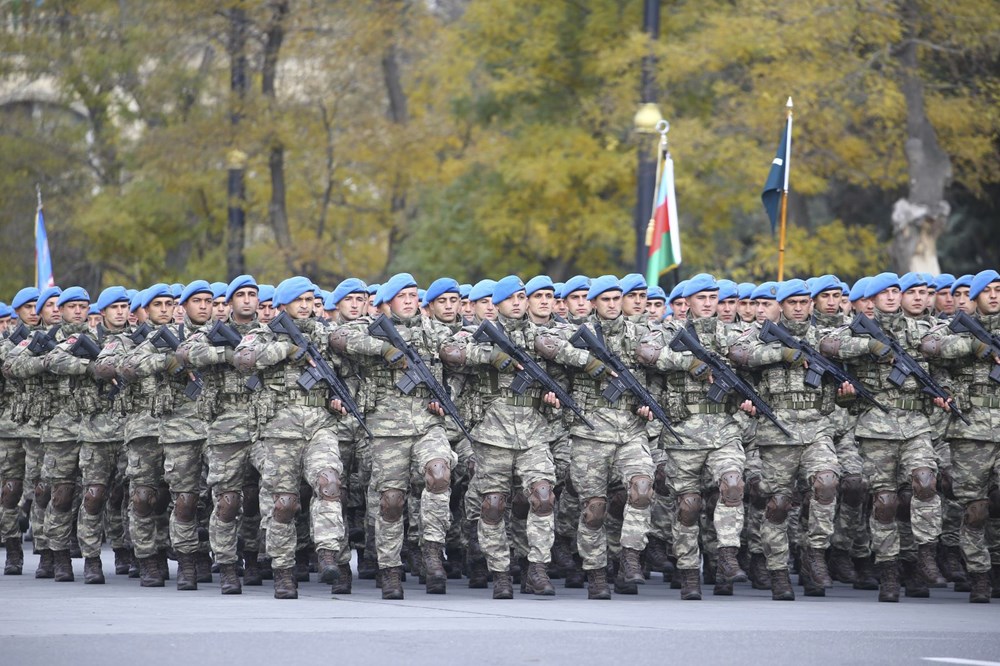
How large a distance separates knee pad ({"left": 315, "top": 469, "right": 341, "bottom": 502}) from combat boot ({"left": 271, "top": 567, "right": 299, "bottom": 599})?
55 cm

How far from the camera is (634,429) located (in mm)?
12578

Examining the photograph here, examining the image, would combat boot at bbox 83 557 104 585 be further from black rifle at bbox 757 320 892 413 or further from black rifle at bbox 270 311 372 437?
black rifle at bbox 757 320 892 413

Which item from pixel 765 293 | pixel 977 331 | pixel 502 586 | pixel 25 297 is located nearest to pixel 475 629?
pixel 502 586

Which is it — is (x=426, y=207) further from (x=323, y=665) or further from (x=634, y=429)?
(x=323, y=665)

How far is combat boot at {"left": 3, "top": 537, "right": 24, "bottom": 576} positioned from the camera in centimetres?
1436

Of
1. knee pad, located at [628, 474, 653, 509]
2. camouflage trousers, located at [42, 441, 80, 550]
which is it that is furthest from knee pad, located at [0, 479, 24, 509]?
knee pad, located at [628, 474, 653, 509]

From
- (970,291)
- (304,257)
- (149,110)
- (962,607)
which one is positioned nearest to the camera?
(962,607)

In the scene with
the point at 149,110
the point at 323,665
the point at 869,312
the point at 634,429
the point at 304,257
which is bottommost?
the point at 323,665

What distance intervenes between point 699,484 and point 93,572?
441cm

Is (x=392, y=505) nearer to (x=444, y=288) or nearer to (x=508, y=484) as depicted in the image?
(x=508, y=484)

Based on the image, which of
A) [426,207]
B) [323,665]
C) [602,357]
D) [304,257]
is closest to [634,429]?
[602,357]

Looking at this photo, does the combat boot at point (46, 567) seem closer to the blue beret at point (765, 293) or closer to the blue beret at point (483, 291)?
the blue beret at point (483, 291)

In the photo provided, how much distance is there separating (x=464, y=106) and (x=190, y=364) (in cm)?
2037

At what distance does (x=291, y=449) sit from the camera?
1215cm
